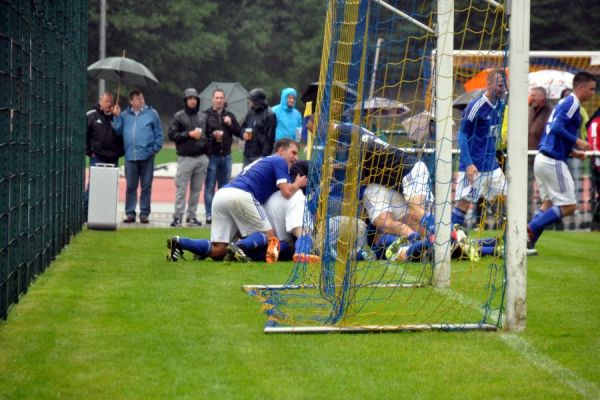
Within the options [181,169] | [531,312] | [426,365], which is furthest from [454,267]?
[181,169]

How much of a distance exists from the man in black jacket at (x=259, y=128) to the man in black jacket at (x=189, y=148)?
729 mm

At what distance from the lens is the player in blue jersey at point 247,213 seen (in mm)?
12750

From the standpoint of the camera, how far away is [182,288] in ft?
→ 33.8

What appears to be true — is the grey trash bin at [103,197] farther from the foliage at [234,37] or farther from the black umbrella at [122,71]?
the foliage at [234,37]

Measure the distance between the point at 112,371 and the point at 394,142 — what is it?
704 cm

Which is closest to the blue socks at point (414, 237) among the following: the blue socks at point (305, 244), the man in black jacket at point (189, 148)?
the blue socks at point (305, 244)

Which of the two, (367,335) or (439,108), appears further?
Answer: (439,108)

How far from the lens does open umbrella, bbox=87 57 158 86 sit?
65.5 ft

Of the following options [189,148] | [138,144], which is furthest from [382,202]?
[189,148]

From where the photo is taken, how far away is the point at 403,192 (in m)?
11.8

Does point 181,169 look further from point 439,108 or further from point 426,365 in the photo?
point 426,365

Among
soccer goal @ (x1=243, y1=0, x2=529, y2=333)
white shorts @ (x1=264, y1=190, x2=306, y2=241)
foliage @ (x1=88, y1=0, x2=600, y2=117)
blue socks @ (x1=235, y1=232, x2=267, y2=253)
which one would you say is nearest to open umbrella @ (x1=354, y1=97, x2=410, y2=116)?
soccer goal @ (x1=243, y1=0, x2=529, y2=333)

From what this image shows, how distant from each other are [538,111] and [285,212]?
269 inches

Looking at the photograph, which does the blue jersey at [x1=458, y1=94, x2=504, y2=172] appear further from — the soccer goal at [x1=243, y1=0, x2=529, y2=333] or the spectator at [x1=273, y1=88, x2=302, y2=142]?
the spectator at [x1=273, y1=88, x2=302, y2=142]
